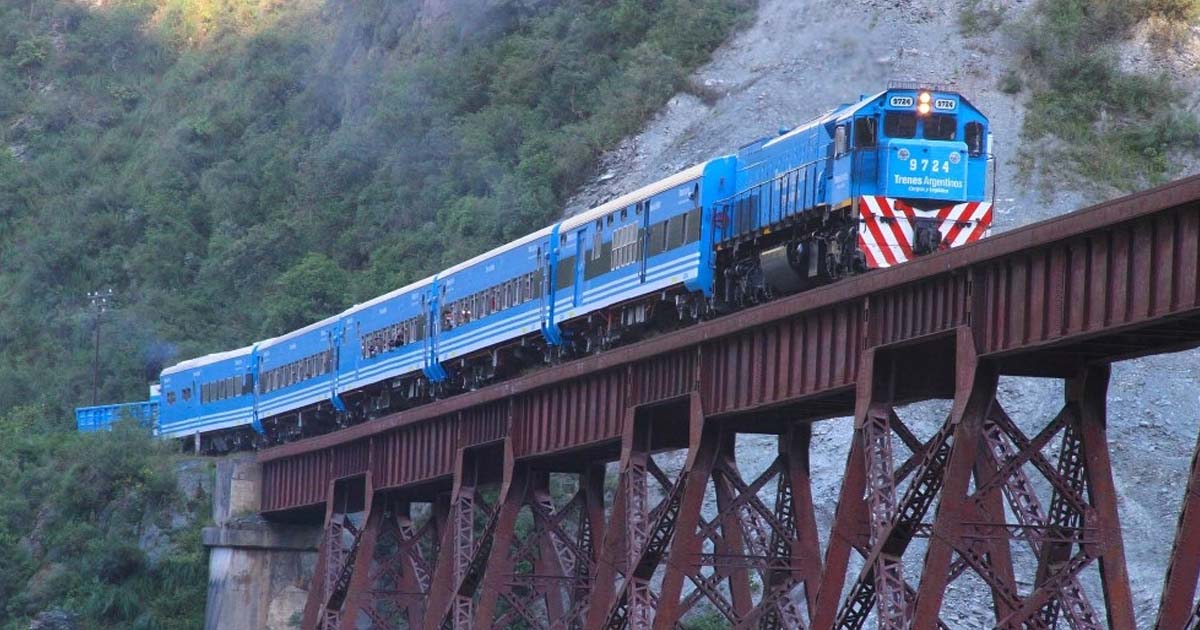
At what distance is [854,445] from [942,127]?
908 centimetres

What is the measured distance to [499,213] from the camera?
261 ft

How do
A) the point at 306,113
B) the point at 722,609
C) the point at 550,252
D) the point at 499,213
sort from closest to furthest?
the point at 722,609
the point at 550,252
the point at 499,213
the point at 306,113

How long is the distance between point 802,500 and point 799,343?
3.16 m

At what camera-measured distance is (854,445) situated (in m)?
28.6

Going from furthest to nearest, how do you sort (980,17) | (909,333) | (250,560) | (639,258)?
(980,17) < (250,560) < (639,258) < (909,333)

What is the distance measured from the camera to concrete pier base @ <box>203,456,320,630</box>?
60.9m

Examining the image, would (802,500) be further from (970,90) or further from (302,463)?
(970,90)

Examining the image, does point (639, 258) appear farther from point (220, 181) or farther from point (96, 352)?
point (220, 181)

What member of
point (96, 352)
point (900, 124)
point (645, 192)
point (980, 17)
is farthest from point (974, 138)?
point (96, 352)

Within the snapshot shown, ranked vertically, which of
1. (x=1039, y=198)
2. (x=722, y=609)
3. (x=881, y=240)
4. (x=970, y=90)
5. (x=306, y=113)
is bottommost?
(x=722, y=609)

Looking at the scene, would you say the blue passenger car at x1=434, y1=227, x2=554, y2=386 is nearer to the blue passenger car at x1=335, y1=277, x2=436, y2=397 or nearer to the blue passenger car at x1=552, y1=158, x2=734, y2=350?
the blue passenger car at x1=335, y1=277, x2=436, y2=397

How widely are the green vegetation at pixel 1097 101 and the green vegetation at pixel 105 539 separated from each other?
29.9m

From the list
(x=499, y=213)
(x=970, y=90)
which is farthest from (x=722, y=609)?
(x=499, y=213)

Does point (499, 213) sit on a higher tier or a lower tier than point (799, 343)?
higher
